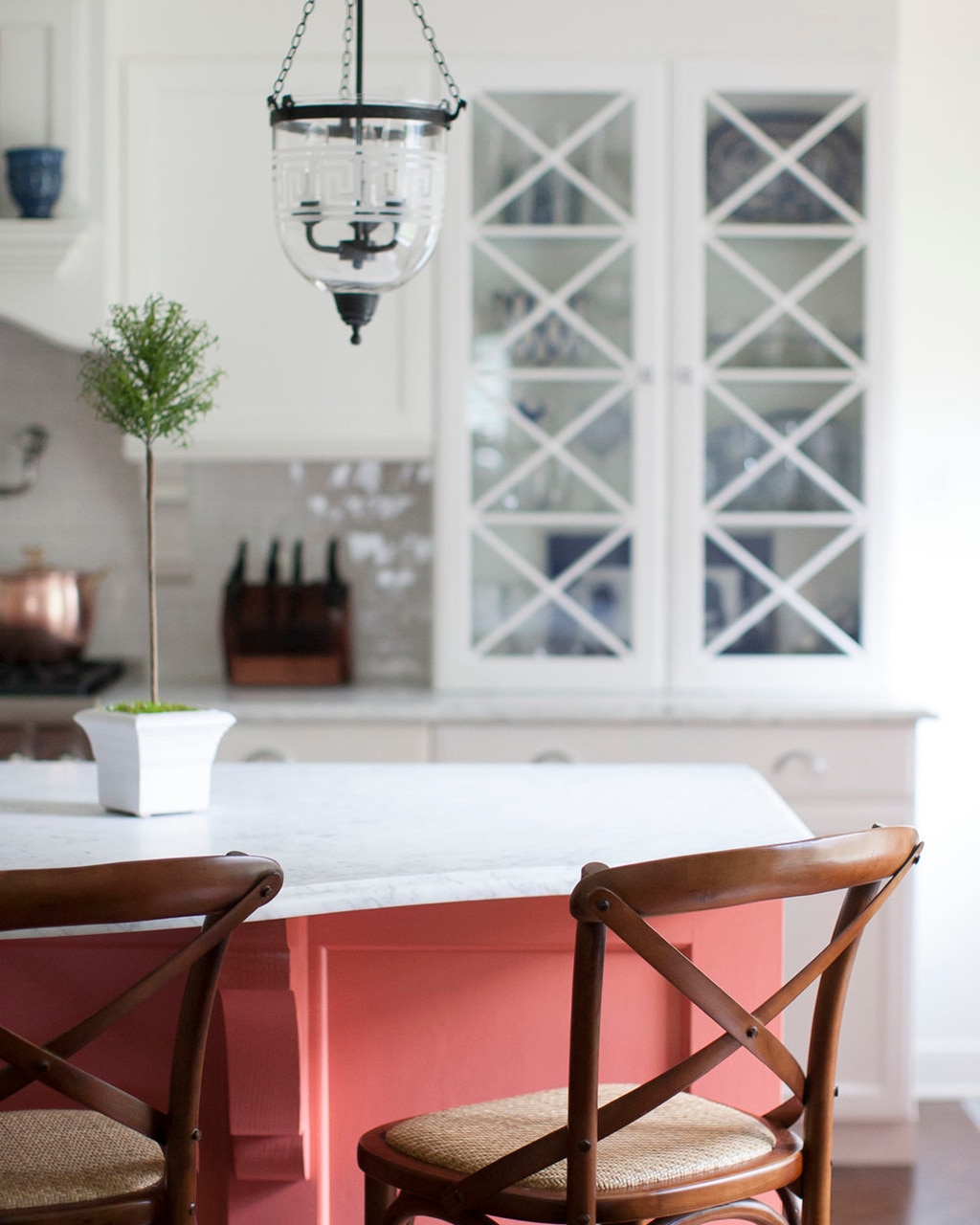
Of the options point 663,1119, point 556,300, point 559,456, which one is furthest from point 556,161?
point 663,1119

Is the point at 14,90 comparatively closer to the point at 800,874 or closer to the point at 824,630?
the point at 824,630

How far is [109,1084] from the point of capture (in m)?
1.19

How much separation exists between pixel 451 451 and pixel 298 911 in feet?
6.35

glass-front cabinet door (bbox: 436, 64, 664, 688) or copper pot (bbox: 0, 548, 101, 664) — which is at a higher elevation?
glass-front cabinet door (bbox: 436, 64, 664, 688)

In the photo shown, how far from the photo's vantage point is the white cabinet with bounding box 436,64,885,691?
3105mm

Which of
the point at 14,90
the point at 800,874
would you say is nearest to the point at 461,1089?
the point at 800,874

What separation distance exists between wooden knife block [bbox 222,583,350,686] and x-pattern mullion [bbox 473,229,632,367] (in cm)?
75

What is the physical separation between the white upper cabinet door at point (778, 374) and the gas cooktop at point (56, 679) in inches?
52.0

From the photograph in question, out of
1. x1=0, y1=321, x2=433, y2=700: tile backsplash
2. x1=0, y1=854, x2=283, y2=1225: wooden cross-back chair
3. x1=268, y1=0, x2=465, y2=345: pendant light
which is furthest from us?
x1=0, y1=321, x2=433, y2=700: tile backsplash

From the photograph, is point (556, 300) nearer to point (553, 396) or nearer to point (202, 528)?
point (553, 396)

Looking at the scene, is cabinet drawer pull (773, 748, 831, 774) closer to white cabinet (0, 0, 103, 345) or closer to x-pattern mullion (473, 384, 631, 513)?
x-pattern mullion (473, 384, 631, 513)

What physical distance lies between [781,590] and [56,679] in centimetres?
164

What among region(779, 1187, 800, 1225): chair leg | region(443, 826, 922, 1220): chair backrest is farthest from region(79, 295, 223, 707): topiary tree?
region(779, 1187, 800, 1225): chair leg

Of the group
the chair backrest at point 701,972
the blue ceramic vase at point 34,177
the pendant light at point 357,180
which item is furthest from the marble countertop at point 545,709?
the chair backrest at point 701,972
